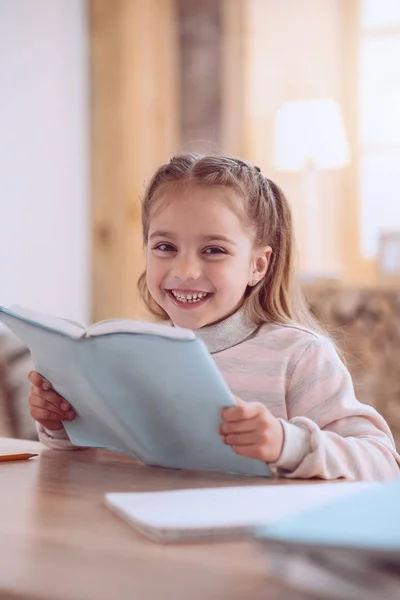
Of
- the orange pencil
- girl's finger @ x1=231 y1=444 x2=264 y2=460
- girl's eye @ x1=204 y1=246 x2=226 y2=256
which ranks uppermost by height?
girl's eye @ x1=204 y1=246 x2=226 y2=256

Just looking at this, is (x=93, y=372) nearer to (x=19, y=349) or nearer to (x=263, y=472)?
(x=263, y=472)

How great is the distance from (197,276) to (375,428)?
A: 31cm

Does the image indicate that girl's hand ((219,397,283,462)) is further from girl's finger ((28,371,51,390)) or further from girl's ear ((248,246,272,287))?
girl's ear ((248,246,272,287))

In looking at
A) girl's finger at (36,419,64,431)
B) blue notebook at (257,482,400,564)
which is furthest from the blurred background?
blue notebook at (257,482,400,564)

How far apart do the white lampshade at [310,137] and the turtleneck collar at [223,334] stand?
7.98 ft

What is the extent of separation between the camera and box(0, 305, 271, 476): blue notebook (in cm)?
84

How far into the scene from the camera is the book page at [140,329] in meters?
0.81

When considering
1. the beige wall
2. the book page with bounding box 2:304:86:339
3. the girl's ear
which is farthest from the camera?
the beige wall

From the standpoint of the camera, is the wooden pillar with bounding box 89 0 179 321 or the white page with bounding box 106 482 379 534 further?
the wooden pillar with bounding box 89 0 179 321

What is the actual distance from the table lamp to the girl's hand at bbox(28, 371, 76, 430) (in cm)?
257

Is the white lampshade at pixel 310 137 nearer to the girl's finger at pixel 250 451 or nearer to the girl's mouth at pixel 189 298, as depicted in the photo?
the girl's mouth at pixel 189 298

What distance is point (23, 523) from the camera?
2.25ft

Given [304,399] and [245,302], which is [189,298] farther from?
[304,399]

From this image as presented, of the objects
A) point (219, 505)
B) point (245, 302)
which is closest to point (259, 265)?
point (245, 302)
